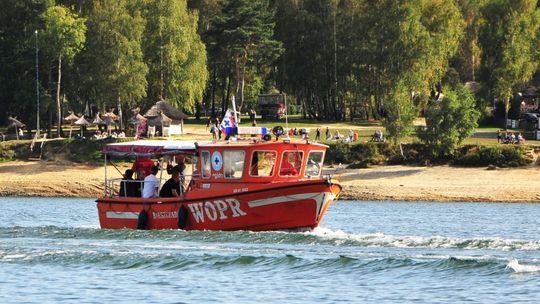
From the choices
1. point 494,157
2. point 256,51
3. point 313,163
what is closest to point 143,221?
point 313,163

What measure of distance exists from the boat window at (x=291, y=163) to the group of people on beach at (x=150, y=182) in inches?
129

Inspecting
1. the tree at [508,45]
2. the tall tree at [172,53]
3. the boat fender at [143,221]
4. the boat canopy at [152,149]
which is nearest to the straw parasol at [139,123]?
the tall tree at [172,53]

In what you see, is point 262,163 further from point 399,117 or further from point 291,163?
point 399,117

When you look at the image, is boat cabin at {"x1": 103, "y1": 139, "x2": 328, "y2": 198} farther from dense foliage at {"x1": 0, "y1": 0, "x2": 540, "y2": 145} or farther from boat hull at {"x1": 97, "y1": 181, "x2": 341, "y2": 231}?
dense foliage at {"x1": 0, "y1": 0, "x2": 540, "y2": 145}

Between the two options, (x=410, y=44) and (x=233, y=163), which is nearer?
(x=233, y=163)

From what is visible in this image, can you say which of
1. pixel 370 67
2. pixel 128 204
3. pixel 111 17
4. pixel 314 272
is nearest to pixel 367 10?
pixel 370 67

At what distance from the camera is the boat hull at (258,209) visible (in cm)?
3497

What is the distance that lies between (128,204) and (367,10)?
185 feet

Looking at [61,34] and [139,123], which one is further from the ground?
[61,34]

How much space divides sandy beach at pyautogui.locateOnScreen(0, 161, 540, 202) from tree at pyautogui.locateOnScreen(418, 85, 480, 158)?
6.08ft

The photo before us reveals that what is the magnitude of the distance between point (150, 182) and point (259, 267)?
9.45 meters

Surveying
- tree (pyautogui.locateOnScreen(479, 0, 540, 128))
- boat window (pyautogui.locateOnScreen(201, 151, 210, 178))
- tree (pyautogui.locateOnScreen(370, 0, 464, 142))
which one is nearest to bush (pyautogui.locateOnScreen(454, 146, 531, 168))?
tree (pyautogui.locateOnScreen(370, 0, 464, 142))

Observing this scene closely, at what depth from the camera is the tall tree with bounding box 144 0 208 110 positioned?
3425 inches

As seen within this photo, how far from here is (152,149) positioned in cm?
3825
